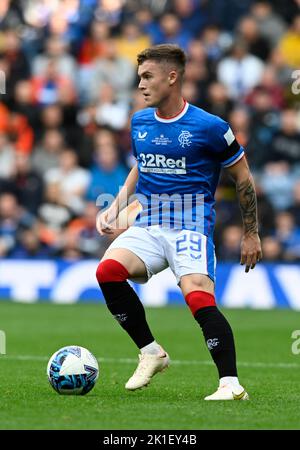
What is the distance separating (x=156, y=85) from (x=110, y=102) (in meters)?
11.3

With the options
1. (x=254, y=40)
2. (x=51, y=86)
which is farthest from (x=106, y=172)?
(x=254, y=40)

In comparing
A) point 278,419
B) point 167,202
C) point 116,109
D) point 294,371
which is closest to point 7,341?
point 294,371

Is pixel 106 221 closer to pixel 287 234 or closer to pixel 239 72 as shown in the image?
pixel 287 234

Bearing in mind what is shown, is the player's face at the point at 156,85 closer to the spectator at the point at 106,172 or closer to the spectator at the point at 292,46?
the spectator at the point at 106,172

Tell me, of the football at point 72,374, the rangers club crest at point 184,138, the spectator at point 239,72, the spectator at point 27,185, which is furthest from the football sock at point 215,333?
the spectator at point 239,72

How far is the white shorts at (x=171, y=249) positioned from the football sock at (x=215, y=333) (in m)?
0.20

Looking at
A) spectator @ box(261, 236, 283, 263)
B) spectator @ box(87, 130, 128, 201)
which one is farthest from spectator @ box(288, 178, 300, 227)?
spectator @ box(87, 130, 128, 201)

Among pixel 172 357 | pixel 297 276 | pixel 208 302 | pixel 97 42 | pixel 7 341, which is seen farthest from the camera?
→ pixel 97 42

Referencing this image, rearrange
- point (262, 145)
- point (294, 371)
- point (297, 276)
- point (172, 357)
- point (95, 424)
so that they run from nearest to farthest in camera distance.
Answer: point (95, 424) → point (294, 371) → point (172, 357) → point (297, 276) → point (262, 145)

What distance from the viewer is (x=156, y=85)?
313 inches

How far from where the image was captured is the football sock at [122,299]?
310 inches

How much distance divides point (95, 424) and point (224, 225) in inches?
433

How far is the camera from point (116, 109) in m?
19.2

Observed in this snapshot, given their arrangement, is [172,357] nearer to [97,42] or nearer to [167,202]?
[167,202]
